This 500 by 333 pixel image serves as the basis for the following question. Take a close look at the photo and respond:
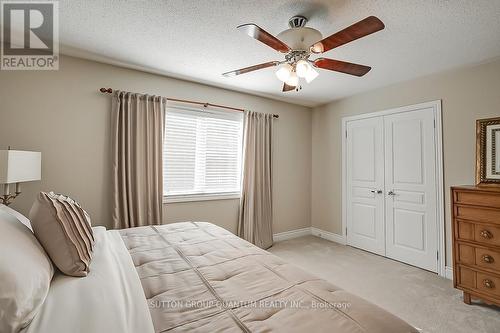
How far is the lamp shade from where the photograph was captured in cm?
174

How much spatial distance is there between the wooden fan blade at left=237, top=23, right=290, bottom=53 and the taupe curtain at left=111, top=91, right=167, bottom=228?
73.1 inches

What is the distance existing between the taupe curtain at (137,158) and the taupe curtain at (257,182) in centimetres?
128

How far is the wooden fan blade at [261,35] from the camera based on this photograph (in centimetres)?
148

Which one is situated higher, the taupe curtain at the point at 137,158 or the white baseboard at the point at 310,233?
the taupe curtain at the point at 137,158

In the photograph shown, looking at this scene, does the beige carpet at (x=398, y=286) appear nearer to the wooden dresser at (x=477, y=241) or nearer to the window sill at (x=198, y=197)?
the wooden dresser at (x=477, y=241)

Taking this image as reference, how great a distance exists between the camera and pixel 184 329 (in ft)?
2.82

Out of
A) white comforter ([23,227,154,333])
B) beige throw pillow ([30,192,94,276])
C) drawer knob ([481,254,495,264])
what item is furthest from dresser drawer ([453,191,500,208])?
beige throw pillow ([30,192,94,276])

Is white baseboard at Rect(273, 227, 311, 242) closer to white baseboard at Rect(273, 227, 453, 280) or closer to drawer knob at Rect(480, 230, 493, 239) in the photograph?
white baseboard at Rect(273, 227, 453, 280)

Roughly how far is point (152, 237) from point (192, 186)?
4.87 feet

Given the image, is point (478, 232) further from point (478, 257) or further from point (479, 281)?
point (479, 281)

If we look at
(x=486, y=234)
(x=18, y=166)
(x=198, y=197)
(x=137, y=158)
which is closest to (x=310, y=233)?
(x=198, y=197)

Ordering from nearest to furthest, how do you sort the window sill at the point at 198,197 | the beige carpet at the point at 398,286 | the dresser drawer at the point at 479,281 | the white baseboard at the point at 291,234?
the beige carpet at the point at 398,286 < the dresser drawer at the point at 479,281 < the window sill at the point at 198,197 < the white baseboard at the point at 291,234

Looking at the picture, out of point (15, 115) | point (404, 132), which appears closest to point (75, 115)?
point (15, 115)

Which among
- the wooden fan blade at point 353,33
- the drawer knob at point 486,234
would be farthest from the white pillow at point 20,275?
the drawer knob at point 486,234
